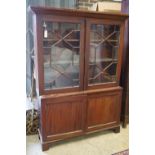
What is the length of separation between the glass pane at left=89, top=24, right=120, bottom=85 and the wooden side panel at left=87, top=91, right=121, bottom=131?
20 cm

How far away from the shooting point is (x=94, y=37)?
2293 millimetres

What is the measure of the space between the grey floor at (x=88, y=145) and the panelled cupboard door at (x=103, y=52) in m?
0.69

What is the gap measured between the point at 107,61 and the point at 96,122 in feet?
2.64

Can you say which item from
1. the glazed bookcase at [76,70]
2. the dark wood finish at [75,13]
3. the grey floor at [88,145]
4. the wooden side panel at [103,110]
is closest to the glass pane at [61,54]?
the glazed bookcase at [76,70]

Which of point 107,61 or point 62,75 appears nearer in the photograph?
point 62,75

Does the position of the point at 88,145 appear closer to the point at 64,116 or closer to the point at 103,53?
the point at 64,116

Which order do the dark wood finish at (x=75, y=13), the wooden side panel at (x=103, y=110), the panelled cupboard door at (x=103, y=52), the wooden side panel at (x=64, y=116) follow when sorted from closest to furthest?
the dark wood finish at (x=75, y=13), the wooden side panel at (x=64, y=116), the panelled cupboard door at (x=103, y=52), the wooden side panel at (x=103, y=110)

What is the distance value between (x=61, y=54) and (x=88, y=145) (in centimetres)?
115

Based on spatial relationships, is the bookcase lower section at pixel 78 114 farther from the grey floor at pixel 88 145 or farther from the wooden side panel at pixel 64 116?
A: the grey floor at pixel 88 145

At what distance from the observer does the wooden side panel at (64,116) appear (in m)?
2.16

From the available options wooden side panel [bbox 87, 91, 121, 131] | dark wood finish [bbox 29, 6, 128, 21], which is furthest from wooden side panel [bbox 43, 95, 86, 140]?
dark wood finish [bbox 29, 6, 128, 21]

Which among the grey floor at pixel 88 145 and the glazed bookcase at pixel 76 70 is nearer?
the glazed bookcase at pixel 76 70
